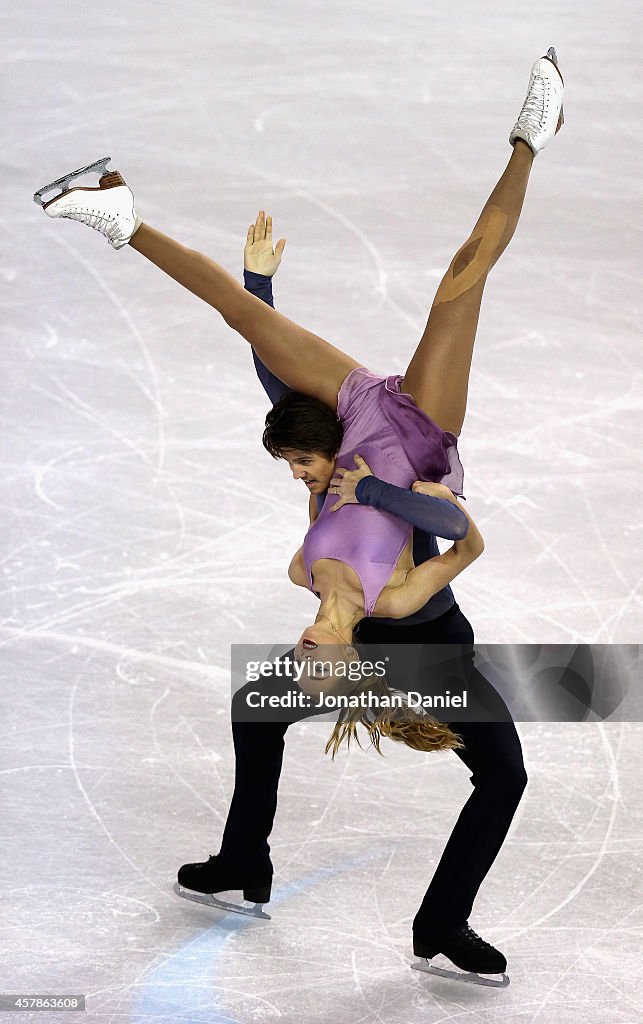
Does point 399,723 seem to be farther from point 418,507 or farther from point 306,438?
point 306,438

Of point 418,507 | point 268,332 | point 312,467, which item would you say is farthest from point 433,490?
point 268,332

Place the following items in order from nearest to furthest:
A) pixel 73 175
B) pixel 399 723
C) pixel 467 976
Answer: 1. pixel 399 723
2. pixel 467 976
3. pixel 73 175

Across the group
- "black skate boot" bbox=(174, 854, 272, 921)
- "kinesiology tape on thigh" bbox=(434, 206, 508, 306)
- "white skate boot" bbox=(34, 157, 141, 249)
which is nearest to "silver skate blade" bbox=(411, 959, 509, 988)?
"black skate boot" bbox=(174, 854, 272, 921)

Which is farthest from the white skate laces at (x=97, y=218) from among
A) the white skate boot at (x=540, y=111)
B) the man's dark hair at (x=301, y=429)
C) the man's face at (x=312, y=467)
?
the white skate boot at (x=540, y=111)

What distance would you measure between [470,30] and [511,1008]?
35.5ft

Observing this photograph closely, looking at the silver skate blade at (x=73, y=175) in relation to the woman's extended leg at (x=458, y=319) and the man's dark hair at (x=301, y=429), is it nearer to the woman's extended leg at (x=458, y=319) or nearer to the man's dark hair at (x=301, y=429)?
the man's dark hair at (x=301, y=429)

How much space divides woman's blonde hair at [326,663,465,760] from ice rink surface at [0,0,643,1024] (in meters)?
0.72

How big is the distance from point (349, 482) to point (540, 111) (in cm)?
136

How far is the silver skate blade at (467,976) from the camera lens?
159 inches

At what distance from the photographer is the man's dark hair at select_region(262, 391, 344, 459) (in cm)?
399

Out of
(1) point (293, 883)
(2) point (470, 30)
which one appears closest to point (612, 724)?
(1) point (293, 883)

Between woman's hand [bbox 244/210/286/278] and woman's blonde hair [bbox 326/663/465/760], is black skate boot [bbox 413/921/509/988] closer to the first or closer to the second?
woman's blonde hair [bbox 326/663/465/760]

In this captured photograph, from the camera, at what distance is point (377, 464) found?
13.2 feet

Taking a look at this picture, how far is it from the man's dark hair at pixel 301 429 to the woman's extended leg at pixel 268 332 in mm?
132
